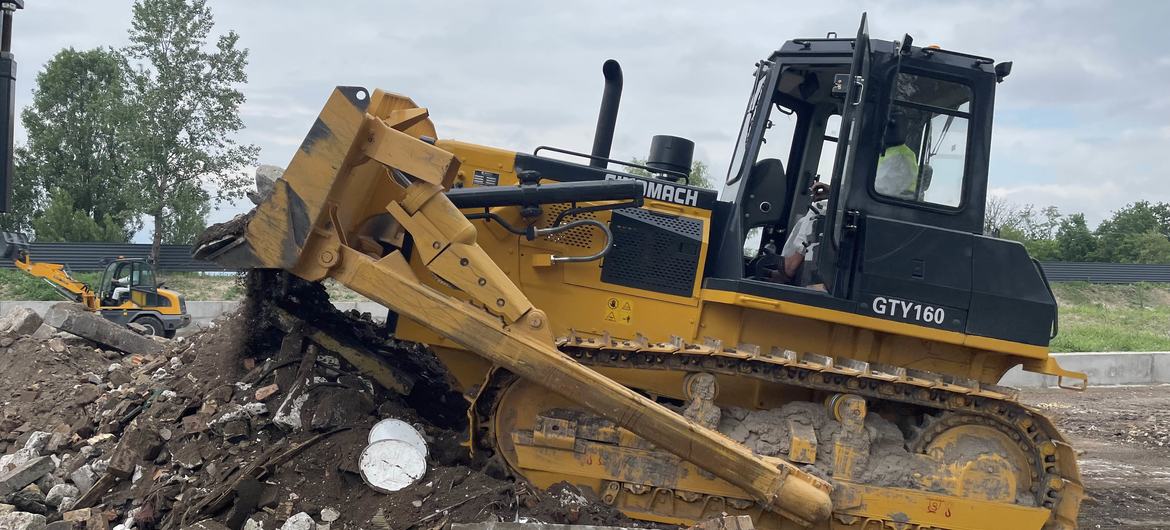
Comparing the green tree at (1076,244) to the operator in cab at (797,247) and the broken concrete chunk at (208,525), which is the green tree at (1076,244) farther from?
the broken concrete chunk at (208,525)

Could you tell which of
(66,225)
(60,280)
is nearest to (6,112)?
(60,280)

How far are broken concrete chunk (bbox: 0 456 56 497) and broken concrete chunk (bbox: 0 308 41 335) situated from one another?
4278 millimetres

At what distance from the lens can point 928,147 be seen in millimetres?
5910

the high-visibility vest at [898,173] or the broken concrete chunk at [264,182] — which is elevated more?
the high-visibility vest at [898,173]

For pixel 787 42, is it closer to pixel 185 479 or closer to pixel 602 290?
pixel 602 290

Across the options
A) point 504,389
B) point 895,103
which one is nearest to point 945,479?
point 895,103

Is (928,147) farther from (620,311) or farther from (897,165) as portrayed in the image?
(620,311)

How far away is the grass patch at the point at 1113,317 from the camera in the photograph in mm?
19766

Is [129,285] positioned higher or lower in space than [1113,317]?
lower

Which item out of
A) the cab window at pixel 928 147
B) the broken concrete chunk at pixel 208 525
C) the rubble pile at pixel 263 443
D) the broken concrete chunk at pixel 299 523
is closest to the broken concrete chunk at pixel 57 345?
the rubble pile at pixel 263 443

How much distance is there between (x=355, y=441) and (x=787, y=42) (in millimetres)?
4038

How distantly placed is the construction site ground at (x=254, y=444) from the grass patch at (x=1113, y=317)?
13.7m

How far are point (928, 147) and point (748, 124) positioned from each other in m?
1.33

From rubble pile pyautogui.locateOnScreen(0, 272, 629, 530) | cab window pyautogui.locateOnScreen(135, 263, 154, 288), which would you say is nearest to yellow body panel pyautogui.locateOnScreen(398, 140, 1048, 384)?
rubble pile pyautogui.locateOnScreen(0, 272, 629, 530)
